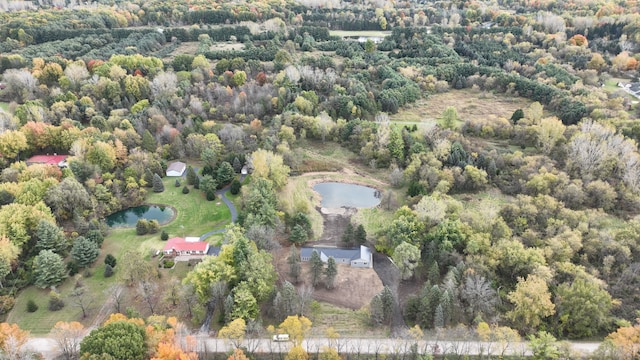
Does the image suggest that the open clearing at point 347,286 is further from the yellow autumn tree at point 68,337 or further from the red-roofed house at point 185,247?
the yellow autumn tree at point 68,337

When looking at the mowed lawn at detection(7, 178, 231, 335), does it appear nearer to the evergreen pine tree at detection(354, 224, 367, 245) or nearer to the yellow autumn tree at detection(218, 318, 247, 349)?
the yellow autumn tree at detection(218, 318, 247, 349)

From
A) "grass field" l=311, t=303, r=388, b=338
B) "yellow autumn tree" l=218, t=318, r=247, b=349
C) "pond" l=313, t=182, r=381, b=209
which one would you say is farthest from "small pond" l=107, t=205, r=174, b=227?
"grass field" l=311, t=303, r=388, b=338

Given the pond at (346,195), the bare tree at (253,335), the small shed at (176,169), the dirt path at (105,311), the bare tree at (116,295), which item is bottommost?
the pond at (346,195)

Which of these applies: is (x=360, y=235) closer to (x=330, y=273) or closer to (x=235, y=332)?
(x=330, y=273)

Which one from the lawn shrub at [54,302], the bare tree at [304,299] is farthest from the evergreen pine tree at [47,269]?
the bare tree at [304,299]

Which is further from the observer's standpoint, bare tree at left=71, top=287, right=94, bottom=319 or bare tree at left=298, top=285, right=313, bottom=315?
bare tree at left=71, top=287, right=94, bottom=319
